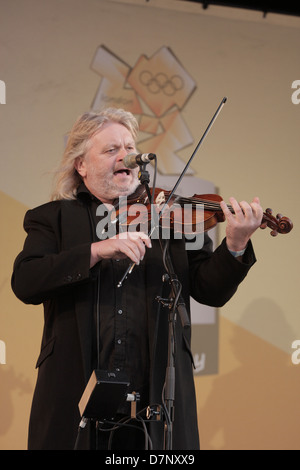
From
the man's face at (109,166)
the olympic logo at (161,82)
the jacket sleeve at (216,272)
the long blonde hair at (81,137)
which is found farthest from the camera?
the olympic logo at (161,82)

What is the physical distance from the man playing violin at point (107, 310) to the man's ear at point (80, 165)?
11.4 inches

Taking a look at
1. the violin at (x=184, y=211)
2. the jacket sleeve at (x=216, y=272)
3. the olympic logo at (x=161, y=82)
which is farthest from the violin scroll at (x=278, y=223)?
the olympic logo at (x=161, y=82)

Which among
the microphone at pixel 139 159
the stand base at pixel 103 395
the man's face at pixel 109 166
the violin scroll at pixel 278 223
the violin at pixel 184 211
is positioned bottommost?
the stand base at pixel 103 395

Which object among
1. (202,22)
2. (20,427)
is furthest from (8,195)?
(202,22)

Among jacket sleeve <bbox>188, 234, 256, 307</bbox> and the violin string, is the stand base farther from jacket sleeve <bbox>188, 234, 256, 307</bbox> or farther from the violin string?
the violin string

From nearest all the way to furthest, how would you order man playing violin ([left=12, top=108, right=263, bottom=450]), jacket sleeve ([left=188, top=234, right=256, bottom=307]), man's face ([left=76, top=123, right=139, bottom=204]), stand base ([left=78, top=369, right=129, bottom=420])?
stand base ([left=78, top=369, right=129, bottom=420]) → man playing violin ([left=12, top=108, right=263, bottom=450]) → jacket sleeve ([left=188, top=234, right=256, bottom=307]) → man's face ([left=76, top=123, right=139, bottom=204])

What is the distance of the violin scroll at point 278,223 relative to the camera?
86.0 inches

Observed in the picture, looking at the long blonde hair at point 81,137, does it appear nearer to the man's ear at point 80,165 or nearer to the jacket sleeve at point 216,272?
the man's ear at point 80,165

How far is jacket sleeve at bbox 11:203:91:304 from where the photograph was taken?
84.0 inches

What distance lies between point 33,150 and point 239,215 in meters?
2.16

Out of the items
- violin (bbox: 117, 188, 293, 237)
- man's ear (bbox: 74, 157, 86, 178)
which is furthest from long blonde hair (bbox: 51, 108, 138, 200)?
violin (bbox: 117, 188, 293, 237)

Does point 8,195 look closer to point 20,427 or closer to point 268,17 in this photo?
point 20,427

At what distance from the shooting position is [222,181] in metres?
4.22

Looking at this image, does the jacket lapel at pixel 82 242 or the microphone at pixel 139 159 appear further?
the jacket lapel at pixel 82 242
